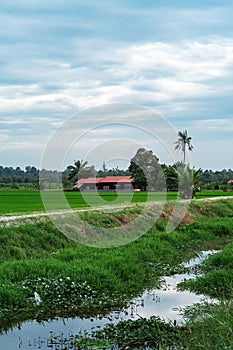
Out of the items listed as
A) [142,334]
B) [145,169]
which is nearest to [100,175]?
[145,169]

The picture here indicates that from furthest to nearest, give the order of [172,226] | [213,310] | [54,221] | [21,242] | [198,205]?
[198,205] < [172,226] < [54,221] < [21,242] < [213,310]

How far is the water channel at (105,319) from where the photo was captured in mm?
6996

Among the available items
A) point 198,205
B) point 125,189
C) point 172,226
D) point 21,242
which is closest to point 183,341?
point 21,242

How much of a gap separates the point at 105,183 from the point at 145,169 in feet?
7.83

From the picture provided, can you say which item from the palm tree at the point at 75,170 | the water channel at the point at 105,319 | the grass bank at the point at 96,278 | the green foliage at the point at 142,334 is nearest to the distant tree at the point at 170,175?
the palm tree at the point at 75,170

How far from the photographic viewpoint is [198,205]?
2559 centimetres

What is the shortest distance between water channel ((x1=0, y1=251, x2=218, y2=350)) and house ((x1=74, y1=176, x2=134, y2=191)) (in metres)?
13.7

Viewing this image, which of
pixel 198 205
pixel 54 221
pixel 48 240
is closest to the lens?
pixel 48 240

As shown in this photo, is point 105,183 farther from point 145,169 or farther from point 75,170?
point 75,170

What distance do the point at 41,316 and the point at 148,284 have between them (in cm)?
296

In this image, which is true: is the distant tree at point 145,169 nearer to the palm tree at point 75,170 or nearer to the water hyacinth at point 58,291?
the palm tree at point 75,170

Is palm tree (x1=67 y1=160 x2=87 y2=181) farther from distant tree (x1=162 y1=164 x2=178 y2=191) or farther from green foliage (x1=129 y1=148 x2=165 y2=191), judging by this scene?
distant tree (x1=162 y1=164 x2=178 y2=191)

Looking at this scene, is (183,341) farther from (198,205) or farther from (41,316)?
(198,205)

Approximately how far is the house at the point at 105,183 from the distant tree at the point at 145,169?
1.98 feet
